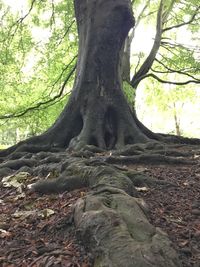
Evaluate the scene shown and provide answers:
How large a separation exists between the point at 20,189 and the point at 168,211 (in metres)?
2.10

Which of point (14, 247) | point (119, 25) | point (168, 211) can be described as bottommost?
point (14, 247)

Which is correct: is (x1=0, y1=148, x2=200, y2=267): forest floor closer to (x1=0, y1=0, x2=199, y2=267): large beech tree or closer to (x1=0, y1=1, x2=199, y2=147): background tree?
(x1=0, y1=0, x2=199, y2=267): large beech tree

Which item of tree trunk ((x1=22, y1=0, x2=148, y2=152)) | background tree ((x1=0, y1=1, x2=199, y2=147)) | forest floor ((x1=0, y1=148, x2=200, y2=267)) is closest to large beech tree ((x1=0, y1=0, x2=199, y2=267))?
tree trunk ((x1=22, y1=0, x2=148, y2=152))

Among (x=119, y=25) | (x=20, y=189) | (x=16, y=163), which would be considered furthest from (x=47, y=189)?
(x=119, y=25)

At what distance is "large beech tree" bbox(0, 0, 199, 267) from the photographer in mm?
3769

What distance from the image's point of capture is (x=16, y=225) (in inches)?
152

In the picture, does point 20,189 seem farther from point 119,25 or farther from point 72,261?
point 119,25

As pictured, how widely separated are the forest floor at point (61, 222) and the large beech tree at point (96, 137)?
20cm

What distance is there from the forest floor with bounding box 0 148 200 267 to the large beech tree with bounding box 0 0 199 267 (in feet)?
0.65

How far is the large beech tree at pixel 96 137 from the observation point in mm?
3769

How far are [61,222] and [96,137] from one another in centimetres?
459

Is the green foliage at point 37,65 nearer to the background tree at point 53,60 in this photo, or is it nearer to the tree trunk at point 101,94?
the background tree at point 53,60

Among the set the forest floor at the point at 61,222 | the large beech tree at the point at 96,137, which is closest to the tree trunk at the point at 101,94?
the large beech tree at the point at 96,137

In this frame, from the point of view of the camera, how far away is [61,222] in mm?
3639
